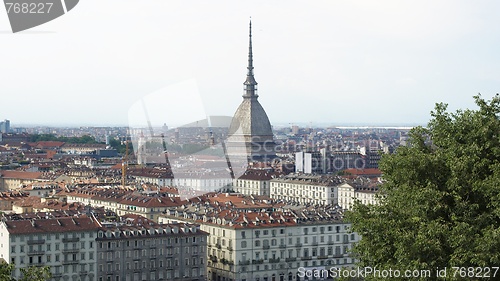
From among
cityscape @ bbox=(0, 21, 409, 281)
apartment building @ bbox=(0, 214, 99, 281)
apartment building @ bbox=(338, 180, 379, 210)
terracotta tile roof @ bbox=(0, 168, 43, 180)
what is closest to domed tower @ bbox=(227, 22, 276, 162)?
cityscape @ bbox=(0, 21, 409, 281)

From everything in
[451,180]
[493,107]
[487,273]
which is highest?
[493,107]

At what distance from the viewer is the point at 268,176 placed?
62.6m

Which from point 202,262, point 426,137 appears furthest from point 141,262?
point 426,137

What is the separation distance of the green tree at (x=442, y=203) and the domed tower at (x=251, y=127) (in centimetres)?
7134

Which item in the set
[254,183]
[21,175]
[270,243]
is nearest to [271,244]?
[270,243]

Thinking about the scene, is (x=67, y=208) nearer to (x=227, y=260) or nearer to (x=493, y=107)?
(x=227, y=260)

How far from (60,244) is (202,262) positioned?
497 centimetres

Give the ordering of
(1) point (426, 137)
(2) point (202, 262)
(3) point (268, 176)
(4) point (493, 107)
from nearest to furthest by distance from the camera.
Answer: (4) point (493, 107)
(1) point (426, 137)
(2) point (202, 262)
(3) point (268, 176)

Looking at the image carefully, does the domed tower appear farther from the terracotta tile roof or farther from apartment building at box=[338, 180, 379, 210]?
apartment building at box=[338, 180, 379, 210]

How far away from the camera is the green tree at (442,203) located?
1324cm

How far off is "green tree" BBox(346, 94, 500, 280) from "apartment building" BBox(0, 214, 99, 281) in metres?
16.0

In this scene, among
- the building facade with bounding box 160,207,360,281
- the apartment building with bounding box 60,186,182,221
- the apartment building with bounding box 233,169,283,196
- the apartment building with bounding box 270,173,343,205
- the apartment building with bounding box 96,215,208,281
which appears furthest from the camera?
the apartment building with bounding box 233,169,283,196

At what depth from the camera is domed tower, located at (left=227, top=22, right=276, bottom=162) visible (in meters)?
87.9

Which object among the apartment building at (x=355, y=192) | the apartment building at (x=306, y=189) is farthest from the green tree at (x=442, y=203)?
the apartment building at (x=306, y=189)
